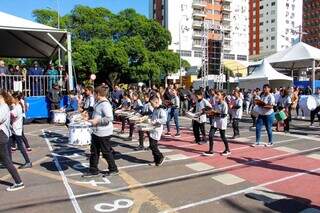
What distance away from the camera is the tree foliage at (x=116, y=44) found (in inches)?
2057

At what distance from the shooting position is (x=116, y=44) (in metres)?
53.8

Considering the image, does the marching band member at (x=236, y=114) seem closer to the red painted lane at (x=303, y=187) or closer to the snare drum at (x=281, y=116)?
the snare drum at (x=281, y=116)

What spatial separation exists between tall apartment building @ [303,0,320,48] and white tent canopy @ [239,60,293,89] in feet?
343

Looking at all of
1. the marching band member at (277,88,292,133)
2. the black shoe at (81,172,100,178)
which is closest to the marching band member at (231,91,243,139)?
the marching band member at (277,88,292,133)

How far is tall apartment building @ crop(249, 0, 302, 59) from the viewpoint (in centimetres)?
11500

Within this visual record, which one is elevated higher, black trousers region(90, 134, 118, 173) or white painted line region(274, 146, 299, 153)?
black trousers region(90, 134, 118, 173)

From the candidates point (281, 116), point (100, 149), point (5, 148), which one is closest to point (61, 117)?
point (100, 149)

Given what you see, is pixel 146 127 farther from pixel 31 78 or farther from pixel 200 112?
pixel 31 78

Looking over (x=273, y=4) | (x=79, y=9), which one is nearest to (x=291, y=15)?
(x=273, y=4)

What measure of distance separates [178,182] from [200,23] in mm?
91613

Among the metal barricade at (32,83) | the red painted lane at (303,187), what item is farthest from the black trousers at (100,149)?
the metal barricade at (32,83)

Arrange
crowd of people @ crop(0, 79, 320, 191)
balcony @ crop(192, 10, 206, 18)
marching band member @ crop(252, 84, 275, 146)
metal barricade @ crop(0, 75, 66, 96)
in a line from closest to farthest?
crowd of people @ crop(0, 79, 320, 191) < marching band member @ crop(252, 84, 275, 146) < metal barricade @ crop(0, 75, 66, 96) < balcony @ crop(192, 10, 206, 18)

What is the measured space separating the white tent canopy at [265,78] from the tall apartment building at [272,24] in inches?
3314

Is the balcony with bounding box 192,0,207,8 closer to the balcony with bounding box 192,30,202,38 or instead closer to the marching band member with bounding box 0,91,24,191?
the balcony with bounding box 192,30,202,38
